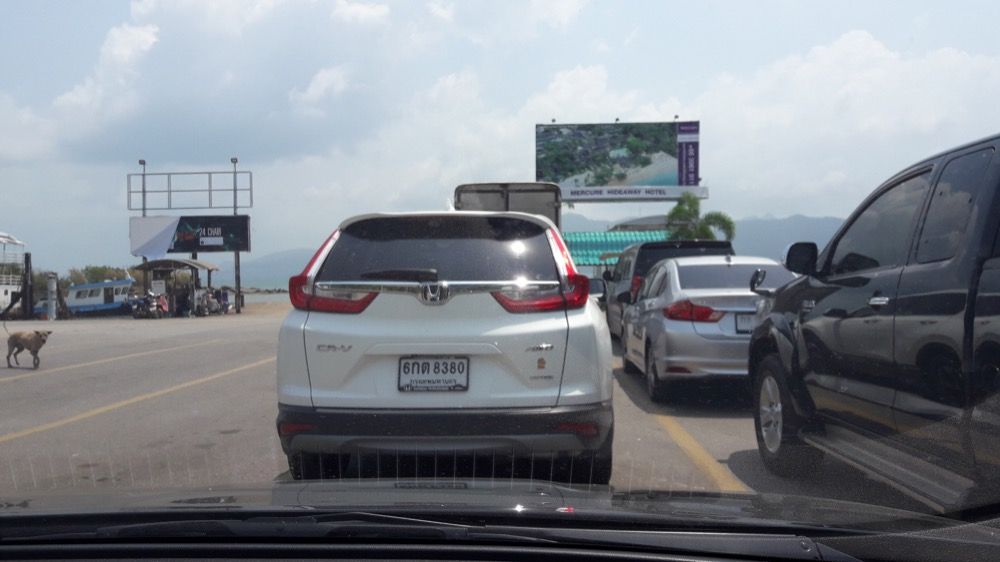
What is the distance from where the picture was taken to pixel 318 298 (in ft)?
17.3

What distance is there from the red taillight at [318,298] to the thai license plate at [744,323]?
4844 millimetres

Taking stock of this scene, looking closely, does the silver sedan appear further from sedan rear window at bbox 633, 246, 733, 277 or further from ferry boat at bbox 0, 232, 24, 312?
ferry boat at bbox 0, 232, 24, 312

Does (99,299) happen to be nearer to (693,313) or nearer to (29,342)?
(29,342)

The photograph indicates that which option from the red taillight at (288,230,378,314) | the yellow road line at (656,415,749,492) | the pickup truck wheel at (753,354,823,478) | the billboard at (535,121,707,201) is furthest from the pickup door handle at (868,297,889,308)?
the billboard at (535,121,707,201)

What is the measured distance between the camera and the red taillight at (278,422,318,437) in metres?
5.11

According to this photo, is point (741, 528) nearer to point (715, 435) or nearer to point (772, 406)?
point (772, 406)

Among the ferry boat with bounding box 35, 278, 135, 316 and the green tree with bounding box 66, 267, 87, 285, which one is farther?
the green tree with bounding box 66, 267, 87, 285

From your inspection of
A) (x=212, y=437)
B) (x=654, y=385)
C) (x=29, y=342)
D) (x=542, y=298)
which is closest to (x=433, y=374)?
(x=542, y=298)

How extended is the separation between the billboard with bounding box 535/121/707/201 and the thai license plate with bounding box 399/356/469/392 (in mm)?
47412

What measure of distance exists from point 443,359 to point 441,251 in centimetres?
66

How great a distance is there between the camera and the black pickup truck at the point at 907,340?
4.00 m

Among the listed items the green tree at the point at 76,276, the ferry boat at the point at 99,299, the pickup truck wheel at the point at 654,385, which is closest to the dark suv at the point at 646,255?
the pickup truck wheel at the point at 654,385

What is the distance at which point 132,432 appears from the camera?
8203 millimetres

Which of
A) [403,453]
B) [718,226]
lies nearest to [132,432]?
[403,453]
